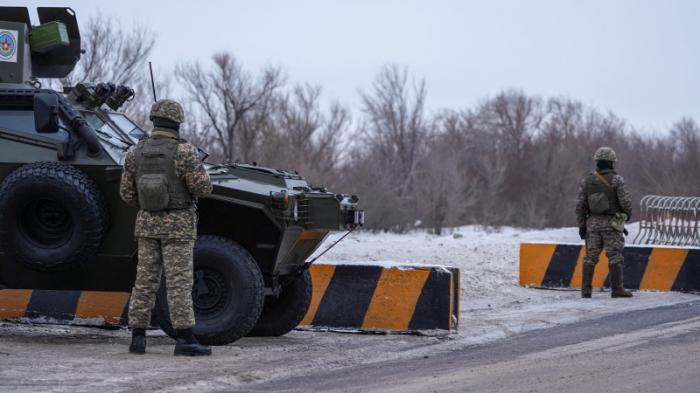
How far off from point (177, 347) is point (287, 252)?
128 cm

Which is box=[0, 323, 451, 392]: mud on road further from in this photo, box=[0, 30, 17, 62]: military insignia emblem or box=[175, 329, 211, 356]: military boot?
box=[0, 30, 17, 62]: military insignia emblem

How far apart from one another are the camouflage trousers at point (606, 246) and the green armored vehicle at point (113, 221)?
16.1 ft

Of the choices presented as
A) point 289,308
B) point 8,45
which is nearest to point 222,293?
point 289,308

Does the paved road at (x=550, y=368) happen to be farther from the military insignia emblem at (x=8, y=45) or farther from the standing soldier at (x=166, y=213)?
the military insignia emblem at (x=8, y=45)

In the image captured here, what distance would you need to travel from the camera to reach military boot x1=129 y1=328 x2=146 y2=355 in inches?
320

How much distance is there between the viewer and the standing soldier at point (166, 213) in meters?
8.00

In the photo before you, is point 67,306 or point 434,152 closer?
point 67,306

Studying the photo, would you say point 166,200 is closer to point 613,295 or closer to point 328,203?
point 328,203

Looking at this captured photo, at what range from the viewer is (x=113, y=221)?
8.72m

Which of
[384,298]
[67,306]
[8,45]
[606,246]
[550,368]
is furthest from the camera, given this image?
[606,246]

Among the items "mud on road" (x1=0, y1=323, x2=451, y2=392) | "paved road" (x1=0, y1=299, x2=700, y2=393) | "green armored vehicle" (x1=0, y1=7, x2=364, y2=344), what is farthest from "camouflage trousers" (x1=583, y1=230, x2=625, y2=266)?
"green armored vehicle" (x1=0, y1=7, x2=364, y2=344)

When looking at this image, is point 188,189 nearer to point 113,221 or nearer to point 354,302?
point 113,221

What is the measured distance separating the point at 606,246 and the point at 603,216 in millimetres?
342

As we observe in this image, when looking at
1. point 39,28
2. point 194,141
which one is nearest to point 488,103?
point 194,141
